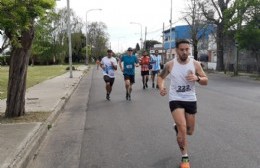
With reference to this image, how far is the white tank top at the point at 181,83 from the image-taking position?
7070 mm

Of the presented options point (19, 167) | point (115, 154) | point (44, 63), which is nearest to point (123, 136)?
point (115, 154)

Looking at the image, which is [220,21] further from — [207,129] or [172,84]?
[172,84]

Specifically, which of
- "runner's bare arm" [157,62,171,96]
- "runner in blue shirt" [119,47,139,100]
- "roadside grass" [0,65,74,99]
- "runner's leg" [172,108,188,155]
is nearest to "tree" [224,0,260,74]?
"roadside grass" [0,65,74,99]

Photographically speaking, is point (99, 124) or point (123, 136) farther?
point (99, 124)

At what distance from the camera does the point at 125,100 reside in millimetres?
17188

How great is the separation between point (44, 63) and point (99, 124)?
287 feet

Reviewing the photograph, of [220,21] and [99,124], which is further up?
[220,21]

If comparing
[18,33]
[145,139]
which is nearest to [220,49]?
[18,33]

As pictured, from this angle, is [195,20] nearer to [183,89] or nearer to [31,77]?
[31,77]

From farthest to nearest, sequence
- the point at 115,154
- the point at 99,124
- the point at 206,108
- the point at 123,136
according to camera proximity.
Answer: the point at 206,108 < the point at 99,124 < the point at 123,136 < the point at 115,154

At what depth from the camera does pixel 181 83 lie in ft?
23.3

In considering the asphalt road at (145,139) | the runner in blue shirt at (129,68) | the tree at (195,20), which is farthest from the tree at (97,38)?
the asphalt road at (145,139)

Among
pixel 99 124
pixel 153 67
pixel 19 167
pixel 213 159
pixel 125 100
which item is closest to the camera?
pixel 19 167

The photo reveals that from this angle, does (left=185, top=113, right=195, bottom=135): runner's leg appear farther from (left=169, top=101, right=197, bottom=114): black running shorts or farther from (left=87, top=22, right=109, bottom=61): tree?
(left=87, top=22, right=109, bottom=61): tree
